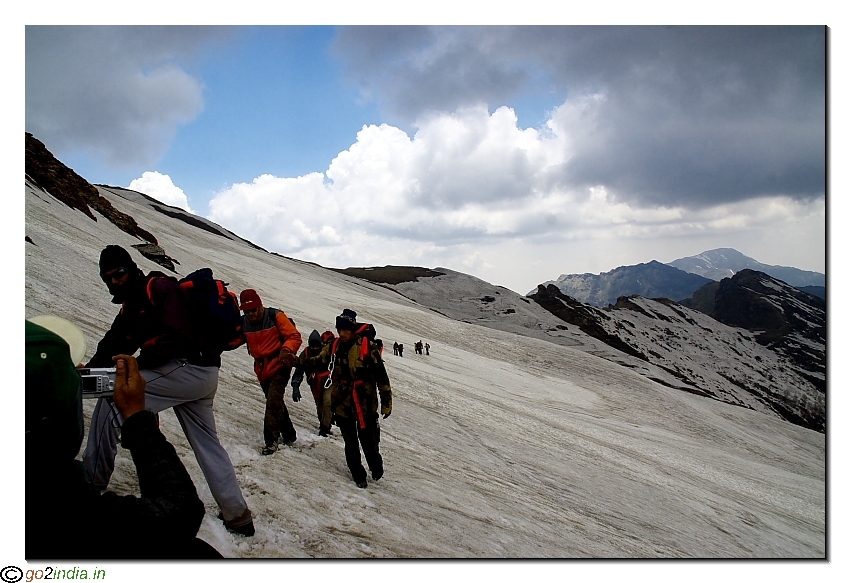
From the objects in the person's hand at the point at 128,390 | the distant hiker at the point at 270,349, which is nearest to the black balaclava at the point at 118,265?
the person's hand at the point at 128,390

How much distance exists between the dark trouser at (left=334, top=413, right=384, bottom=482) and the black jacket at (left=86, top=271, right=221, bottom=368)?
2920 millimetres

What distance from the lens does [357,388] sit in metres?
7.57

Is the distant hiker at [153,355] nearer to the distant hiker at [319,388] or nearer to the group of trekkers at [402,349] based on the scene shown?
the distant hiker at [319,388]

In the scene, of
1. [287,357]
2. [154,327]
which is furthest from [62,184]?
[154,327]

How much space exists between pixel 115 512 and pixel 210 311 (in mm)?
2355

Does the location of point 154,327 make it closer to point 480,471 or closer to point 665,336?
point 480,471

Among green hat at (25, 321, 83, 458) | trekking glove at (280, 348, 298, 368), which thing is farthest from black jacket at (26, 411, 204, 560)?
trekking glove at (280, 348, 298, 368)

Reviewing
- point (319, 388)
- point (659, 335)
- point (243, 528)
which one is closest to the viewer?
point (243, 528)

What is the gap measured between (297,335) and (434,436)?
560 centimetres

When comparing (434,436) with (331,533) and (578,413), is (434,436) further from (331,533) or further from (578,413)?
(578,413)

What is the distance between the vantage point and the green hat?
2504 mm

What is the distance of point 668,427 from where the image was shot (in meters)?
28.2

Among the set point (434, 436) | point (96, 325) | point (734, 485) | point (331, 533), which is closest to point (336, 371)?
point (331, 533)

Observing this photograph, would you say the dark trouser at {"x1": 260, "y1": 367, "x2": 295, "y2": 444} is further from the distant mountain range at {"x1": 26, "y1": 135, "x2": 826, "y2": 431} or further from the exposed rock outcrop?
the distant mountain range at {"x1": 26, "y1": 135, "x2": 826, "y2": 431}
